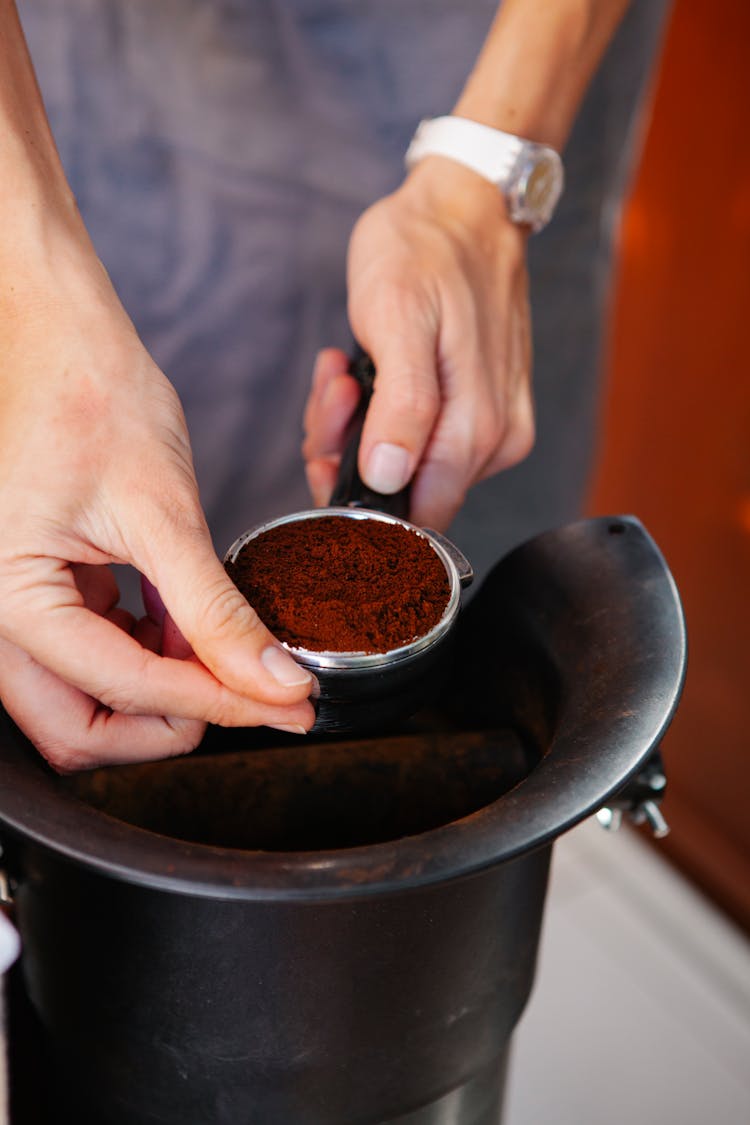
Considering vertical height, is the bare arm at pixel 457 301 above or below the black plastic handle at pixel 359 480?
above

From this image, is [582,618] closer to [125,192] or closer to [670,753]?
[125,192]

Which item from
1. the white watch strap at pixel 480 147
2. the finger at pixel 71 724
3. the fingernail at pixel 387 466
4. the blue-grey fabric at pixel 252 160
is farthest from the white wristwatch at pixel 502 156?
the finger at pixel 71 724

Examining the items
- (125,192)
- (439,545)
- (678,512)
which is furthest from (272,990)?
(678,512)

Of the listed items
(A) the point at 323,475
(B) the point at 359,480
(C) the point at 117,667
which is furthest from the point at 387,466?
(C) the point at 117,667

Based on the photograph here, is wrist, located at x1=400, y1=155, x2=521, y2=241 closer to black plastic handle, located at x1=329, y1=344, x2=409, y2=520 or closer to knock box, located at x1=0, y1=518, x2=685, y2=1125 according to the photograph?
black plastic handle, located at x1=329, y1=344, x2=409, y2=520

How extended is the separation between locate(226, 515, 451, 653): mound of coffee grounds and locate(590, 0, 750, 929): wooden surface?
87 cm

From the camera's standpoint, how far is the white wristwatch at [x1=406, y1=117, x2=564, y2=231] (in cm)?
73

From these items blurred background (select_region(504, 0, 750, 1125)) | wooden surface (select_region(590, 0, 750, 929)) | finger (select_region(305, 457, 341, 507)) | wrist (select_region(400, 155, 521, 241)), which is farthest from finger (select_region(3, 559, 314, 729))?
wooden surface (select_region(590, 0, 750, 929))

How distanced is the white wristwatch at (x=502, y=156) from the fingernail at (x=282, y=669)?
1.44 ft

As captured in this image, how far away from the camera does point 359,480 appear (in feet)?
2.07

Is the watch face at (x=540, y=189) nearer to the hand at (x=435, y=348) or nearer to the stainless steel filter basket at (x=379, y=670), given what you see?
the hand at (x=435, y=348)

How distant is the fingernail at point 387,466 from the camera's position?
62 centimetres

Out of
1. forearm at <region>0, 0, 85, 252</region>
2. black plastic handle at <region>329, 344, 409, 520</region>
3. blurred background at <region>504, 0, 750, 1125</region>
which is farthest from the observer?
blurred background at <region>504, 0, 750, 1125</region>

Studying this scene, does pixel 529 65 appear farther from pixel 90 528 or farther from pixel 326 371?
pixel 90 528
